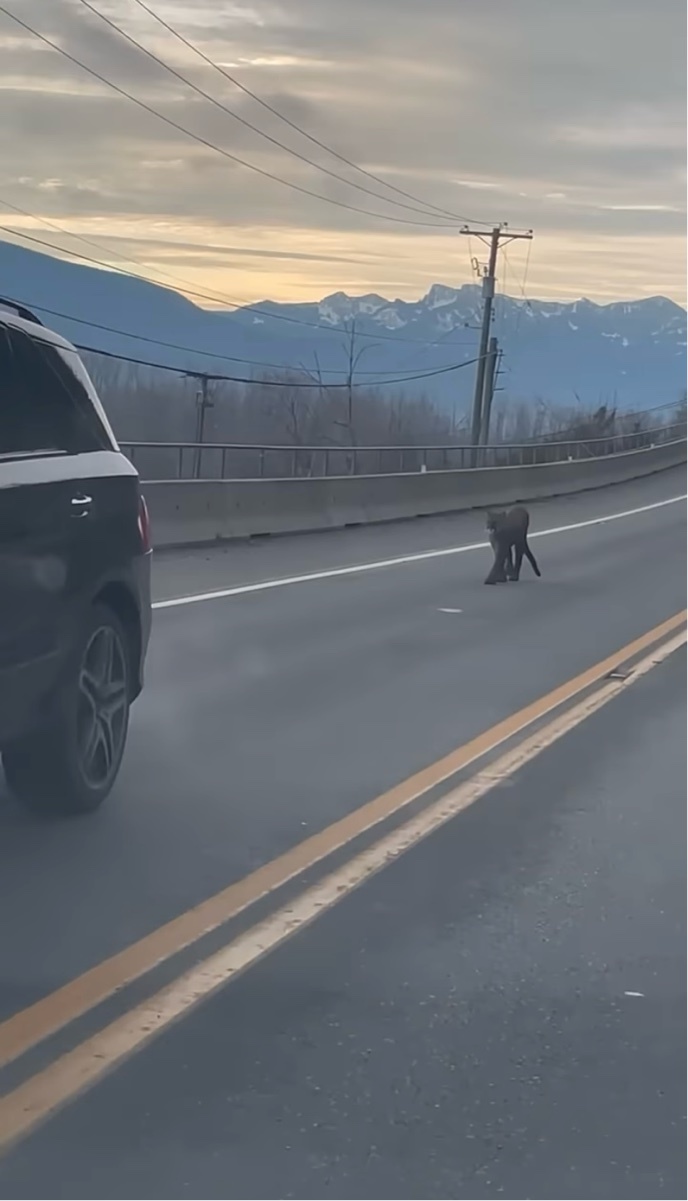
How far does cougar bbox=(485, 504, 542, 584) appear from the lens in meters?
19.3

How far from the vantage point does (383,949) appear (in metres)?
6.18

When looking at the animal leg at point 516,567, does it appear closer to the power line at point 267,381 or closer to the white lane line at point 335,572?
the white lane line at point 335,572

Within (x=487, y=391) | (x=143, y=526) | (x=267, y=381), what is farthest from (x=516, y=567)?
(x=487, y=391)

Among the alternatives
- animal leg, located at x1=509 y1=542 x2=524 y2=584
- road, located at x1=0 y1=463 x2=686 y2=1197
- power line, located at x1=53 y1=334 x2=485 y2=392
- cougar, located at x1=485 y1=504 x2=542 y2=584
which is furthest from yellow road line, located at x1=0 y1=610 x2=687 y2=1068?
power line, located at x1=53 y1=334 x2=485 y2=392

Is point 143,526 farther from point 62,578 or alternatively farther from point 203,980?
point 203,980

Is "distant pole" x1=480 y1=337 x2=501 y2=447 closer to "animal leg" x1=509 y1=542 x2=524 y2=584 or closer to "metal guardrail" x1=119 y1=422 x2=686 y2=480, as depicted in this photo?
"metal guardrail" x1=119 y1=422 x2=686 y2=480

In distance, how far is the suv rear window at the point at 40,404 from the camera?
24.1ft

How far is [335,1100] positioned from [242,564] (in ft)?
53.2

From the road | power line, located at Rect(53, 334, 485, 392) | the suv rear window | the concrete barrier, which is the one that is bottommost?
the road

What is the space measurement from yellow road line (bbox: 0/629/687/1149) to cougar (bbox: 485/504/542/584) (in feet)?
32.8

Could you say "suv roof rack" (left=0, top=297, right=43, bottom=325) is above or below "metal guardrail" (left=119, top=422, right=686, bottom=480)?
above

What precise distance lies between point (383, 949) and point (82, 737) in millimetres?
2121

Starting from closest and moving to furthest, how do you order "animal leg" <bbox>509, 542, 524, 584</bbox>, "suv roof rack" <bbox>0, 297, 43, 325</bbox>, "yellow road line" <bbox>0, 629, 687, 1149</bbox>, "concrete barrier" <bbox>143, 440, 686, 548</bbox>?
1. "yellow road line" <bbox>0, 629, 687, 1149</bbox>
2. "suv roof rack" <bbox>0, 297, 43, 325</bbox>
3. "animal leg" <bbox>509, 542, 524, 584</bbox>
4. "concrete barrier" <bbox>143, 440, 686, 548</bbox>

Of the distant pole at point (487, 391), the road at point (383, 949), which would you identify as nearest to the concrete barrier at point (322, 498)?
the road at point (383, 949)
